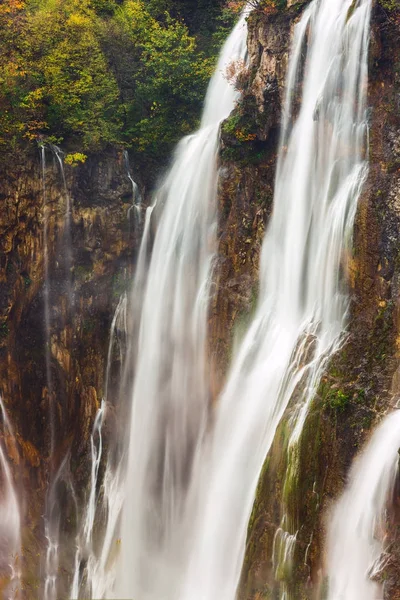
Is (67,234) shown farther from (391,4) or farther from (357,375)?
(391,4)

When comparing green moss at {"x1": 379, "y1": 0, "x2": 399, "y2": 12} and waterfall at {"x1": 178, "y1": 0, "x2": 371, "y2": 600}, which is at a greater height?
green moss at {"x1": 379, "y1": 0, "x2": 399, "y2": 12}

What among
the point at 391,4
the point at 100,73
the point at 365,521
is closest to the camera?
the point at 365,521

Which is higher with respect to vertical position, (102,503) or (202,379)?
(202,379)

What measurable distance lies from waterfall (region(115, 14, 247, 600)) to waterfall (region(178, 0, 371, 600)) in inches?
48.8

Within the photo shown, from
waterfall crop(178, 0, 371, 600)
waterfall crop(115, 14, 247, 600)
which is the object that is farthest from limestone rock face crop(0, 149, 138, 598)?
waterfall crop(178, 0, 371, 600)

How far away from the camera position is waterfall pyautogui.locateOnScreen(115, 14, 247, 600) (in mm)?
14297

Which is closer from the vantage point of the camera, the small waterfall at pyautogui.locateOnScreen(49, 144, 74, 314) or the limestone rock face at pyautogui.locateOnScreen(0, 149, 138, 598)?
the limestone rock face at pyautogui.locateOnScreen(0, 149, 138, 598)

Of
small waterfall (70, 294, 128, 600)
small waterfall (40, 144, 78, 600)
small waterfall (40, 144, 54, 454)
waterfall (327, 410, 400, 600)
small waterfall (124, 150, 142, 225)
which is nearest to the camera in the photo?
waterfall (327, 410, 400, 600)

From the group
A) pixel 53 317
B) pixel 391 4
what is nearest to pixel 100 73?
pixel 53 317

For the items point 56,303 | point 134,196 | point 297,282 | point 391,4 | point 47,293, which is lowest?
point 56,303

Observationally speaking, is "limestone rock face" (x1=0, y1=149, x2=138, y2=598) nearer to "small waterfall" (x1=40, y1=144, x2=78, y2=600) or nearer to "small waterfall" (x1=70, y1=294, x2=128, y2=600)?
"small waterfall" (x1=40, y1=144, x2=78, y2=600)

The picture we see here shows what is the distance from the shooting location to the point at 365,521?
28.5 ft

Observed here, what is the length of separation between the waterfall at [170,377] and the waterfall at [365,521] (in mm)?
5315

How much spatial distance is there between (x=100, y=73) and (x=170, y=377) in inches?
390
